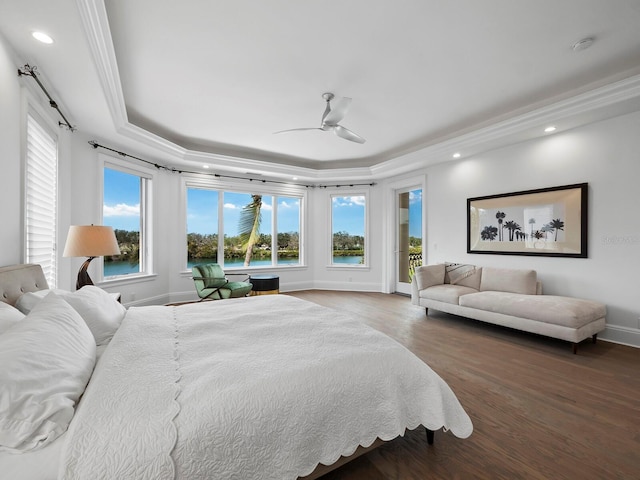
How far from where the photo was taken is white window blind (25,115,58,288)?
2.53 m

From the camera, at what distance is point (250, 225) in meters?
6.29

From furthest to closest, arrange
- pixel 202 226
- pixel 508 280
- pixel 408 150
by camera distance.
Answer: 1. pixel 202 226
2. pixel 408 150
3. pixel 508 280

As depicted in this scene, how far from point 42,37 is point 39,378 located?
2.38 meters

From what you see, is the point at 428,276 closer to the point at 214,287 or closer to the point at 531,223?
the point at 531,223

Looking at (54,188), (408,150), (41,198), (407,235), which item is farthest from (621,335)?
(54,188)

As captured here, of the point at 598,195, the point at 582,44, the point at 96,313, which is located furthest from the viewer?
the point at 598,195

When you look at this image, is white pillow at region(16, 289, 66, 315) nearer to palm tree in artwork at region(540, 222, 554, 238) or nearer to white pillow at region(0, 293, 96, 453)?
white pillow at region(0, 293, 96, 453)

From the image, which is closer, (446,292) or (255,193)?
(446,292)

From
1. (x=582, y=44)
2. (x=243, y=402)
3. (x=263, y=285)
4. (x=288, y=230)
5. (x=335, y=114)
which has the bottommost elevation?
(x=263, y=285)

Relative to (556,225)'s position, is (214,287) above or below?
below

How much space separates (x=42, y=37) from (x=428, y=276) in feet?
16.2

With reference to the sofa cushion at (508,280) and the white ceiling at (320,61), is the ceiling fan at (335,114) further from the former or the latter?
the sofa cushion at (508,280)

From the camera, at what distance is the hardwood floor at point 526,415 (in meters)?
1.51

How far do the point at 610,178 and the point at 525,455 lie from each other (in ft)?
11.3
